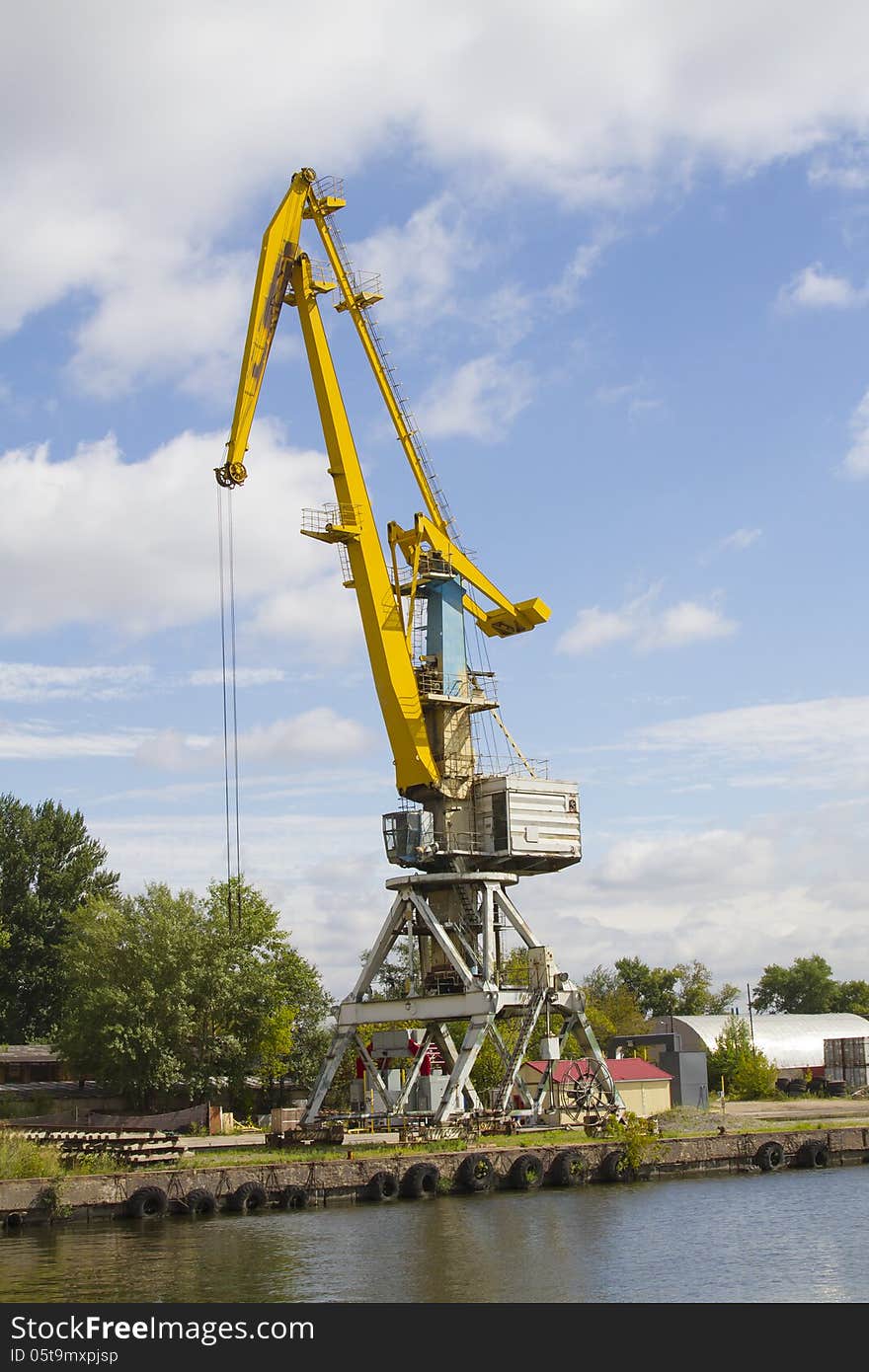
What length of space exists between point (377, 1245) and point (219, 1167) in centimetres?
762

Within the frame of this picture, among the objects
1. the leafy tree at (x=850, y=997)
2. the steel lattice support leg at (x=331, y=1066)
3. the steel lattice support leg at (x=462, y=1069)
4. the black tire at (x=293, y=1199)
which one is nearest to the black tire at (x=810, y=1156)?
the steel lattice support leg at (x=462, y=1069)

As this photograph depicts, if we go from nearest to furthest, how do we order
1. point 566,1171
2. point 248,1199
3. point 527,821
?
point 248,1199 → point 566,1171 → point 527,821

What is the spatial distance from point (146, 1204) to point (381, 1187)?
620 cm

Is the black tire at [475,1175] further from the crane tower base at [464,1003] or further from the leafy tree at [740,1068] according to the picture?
the leafy tree at [740,1068]

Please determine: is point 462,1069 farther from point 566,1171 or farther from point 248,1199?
point 248,1199

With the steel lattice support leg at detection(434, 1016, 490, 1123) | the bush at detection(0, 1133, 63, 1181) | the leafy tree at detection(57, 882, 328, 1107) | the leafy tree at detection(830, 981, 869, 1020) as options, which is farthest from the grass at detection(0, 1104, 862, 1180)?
the leafy tree at detection(830, 981, 869, 1020)

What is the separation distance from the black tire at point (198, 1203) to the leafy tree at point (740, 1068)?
147 ft

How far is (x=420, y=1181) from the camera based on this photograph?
121 ft

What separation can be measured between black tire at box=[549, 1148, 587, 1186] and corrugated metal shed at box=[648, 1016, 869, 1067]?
171 feet

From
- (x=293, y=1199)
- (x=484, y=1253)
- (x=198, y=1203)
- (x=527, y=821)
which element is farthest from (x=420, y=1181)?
(x=527, y=821)

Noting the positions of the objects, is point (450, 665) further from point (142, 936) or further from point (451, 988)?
point (142, 936)

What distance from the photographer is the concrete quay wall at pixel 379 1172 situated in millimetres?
32438

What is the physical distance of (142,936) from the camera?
57875 mm

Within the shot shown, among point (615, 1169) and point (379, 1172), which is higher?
point (379, 1172)
